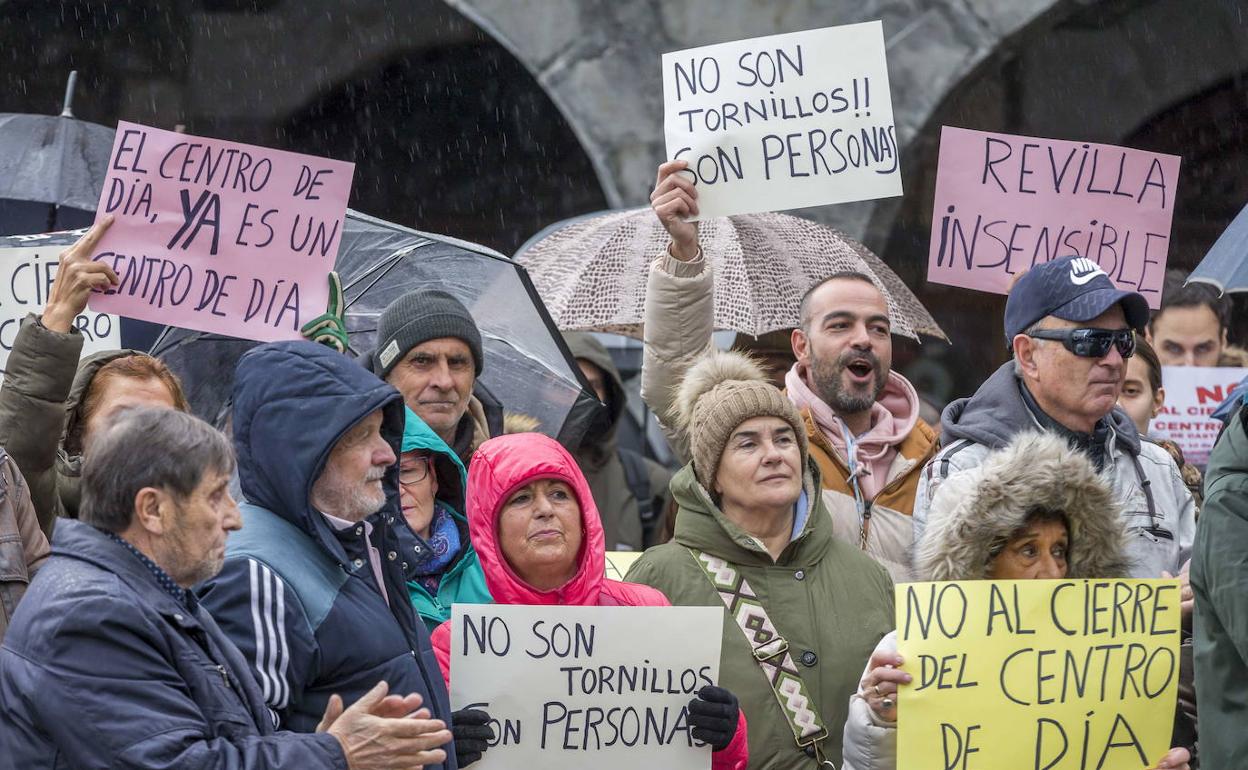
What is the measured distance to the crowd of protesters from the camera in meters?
3.00

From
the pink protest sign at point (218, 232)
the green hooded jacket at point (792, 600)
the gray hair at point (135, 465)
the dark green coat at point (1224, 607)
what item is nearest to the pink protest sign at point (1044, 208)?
the green hooded jacket at point (792, 600)

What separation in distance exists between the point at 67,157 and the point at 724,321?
2603mm

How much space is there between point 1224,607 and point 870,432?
150cm

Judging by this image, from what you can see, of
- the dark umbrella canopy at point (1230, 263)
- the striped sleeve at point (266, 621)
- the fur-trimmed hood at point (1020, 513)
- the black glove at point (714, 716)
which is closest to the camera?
the striped sleeve at point (266, 621)

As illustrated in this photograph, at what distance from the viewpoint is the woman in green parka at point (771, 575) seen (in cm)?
429

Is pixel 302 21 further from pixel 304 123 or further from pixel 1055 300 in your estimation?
pixel 1055 300

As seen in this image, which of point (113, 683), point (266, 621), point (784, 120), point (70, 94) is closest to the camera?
point (113, 683)

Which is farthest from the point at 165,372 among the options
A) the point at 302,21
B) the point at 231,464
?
the point at 302,21

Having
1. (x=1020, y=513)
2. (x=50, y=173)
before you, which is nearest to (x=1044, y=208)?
(x=1020, y=513)

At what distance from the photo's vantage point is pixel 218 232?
5.03 meters

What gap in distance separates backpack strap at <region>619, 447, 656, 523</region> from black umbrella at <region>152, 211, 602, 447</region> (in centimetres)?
134

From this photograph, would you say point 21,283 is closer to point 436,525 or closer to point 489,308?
point 489,308

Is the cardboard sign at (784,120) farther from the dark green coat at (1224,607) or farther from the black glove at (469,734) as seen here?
the black glove at (469,734)

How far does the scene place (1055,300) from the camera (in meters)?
4.71
